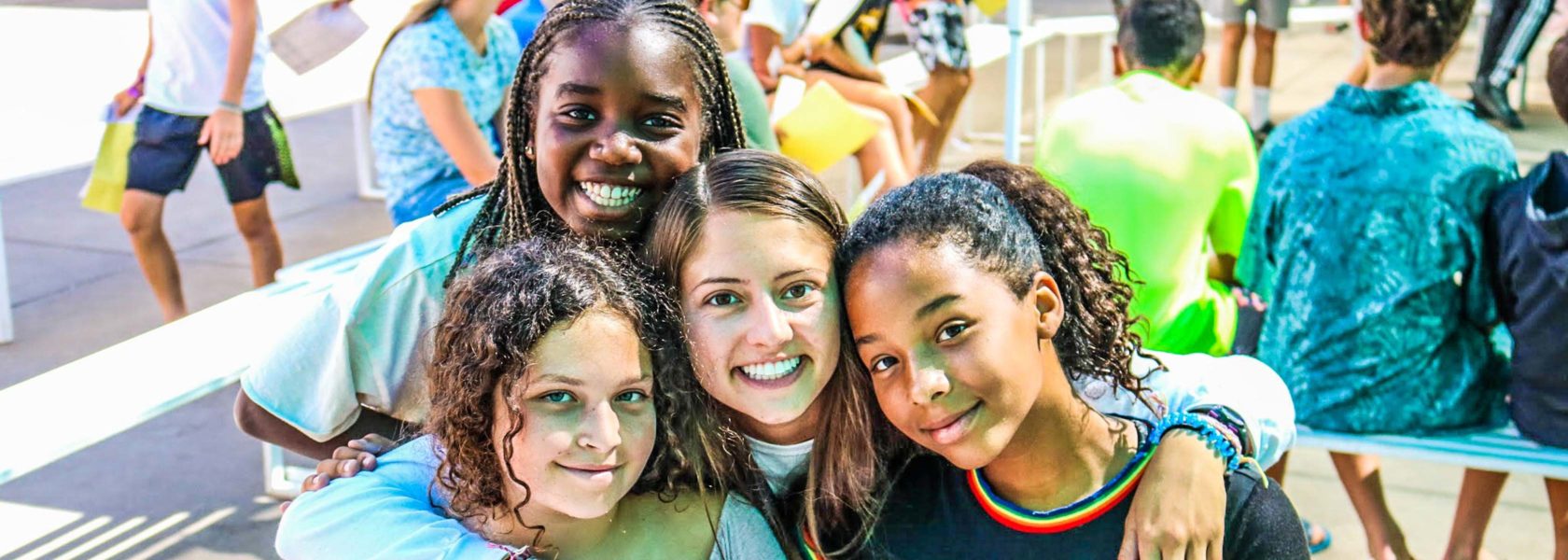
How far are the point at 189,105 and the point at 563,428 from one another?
348 cm

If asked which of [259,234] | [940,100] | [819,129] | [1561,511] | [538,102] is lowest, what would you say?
[940,100]

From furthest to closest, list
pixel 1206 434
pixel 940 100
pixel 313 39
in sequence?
1. pixel 940 100
2. pixel 313 39
3. pixel 1206 434

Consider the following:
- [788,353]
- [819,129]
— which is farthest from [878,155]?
[788,353]

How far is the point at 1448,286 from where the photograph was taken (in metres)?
3.24

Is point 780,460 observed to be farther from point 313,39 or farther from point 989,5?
point 989,5

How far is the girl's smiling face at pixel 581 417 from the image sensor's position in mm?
1664

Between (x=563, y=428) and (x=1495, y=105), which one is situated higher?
(x=563, y=428)

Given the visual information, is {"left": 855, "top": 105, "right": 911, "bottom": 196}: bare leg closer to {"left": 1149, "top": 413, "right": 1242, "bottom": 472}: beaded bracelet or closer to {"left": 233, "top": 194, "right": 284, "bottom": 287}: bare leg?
{"left": 233, "top": 194, "right": 284, "bottom": 287}: bare leg

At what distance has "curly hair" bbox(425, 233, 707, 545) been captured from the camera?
5.51 ft

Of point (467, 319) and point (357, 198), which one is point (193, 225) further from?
point (467, 319)

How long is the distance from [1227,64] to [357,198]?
4443 mm

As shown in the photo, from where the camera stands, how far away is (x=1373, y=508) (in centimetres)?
351

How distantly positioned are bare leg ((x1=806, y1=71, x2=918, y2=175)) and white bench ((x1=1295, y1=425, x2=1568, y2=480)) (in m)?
2.24

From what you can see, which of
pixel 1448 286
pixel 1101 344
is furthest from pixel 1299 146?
pixel 1101 344
